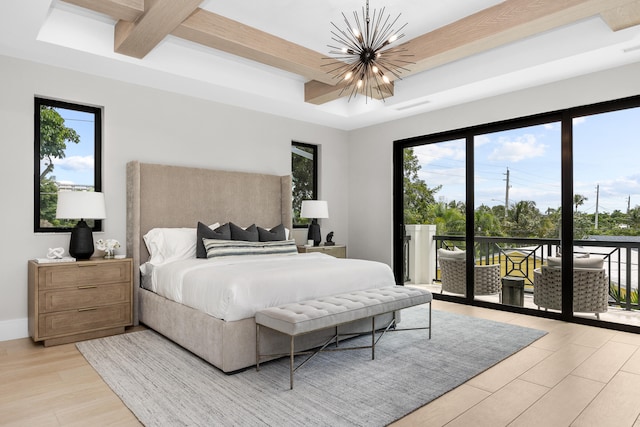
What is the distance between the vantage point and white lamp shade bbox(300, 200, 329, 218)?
5.61m

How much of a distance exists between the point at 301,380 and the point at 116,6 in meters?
3.08

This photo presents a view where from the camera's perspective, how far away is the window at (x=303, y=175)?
6105mm

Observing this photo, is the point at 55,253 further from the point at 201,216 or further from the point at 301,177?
the point at 301,177

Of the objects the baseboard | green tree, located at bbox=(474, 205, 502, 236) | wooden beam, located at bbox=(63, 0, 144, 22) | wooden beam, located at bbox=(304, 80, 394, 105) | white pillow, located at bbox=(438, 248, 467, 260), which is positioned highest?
wooden beam, located at bbox=(63, 0, 144, 22)

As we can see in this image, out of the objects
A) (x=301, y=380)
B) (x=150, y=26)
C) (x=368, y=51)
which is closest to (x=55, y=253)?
(x=150, y=26)

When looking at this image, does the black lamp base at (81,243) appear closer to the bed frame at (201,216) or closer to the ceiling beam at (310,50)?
the bed frame at (201,216)

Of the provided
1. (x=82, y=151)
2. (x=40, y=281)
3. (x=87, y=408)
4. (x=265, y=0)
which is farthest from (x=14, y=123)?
(x=87, y=408)

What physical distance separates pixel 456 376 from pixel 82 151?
4168 mm

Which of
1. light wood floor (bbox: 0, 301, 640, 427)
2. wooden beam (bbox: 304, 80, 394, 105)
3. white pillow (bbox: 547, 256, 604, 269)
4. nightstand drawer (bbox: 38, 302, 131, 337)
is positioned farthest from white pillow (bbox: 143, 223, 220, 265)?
white pillow (bbox: 547, 256, 604, 269)

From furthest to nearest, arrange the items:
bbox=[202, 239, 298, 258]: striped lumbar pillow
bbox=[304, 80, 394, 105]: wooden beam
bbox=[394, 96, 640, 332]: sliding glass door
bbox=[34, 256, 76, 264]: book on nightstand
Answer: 1. bbox=[304, 80, 394, 105]: wooden beam
2. bbox=[394, 96, 640, 332]: sliding glass door
3. bbox=[202, 239, 298, 258]: striped lumbar pillow
4. bbox=[34, 256, 76, 264]: book on nightstand

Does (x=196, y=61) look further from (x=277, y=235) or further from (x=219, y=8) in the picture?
(x=277, y=235)

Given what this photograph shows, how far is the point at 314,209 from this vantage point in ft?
18.4

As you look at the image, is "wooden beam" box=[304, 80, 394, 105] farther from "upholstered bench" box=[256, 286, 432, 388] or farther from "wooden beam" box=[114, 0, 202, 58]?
"upholstered bench" box=[256, 286, 432, 388]

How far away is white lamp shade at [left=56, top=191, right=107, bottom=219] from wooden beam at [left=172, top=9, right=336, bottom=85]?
1706 mm
